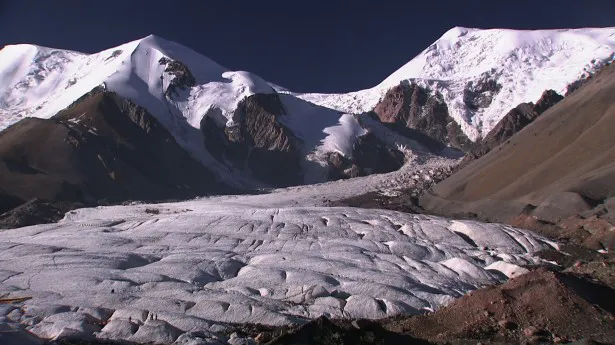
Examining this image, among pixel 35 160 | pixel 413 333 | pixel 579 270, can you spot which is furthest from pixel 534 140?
pixel 35 160

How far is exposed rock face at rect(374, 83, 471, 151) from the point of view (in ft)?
572

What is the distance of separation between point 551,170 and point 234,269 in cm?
3931

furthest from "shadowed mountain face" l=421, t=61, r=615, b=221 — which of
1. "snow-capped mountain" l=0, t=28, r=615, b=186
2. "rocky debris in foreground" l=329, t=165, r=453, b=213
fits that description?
"snow-capped mountain" l=0, t=28, r=615, b=186

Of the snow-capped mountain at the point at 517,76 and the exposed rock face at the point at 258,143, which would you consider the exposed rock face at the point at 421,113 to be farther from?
the exposed rock face at the point at 258,143

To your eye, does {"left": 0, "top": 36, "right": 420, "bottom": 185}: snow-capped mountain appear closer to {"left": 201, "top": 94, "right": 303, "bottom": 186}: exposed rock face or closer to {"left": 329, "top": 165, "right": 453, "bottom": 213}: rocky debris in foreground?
{"left": 201, "top": 94, "right": 303, "bottom": 186}: exposed rock face

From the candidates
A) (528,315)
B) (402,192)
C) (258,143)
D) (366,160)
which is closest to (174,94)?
(258,143)

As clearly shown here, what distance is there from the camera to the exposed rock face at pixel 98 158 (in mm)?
89019

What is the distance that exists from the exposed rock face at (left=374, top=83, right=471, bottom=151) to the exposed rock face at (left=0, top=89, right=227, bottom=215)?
248 feet

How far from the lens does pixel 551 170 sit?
6116 centimetres

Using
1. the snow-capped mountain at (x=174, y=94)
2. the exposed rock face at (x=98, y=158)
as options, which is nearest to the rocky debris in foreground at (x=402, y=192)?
the snow-capped mountain at (x=174, y=94)

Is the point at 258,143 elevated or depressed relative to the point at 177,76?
depressed

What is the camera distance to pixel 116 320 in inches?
931

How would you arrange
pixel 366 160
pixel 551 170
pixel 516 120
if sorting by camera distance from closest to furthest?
pixel 551 170 < pixel 516 120 < pixel 366 160

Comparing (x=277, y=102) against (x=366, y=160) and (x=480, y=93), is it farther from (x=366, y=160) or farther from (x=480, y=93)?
(x=480, y=93)
